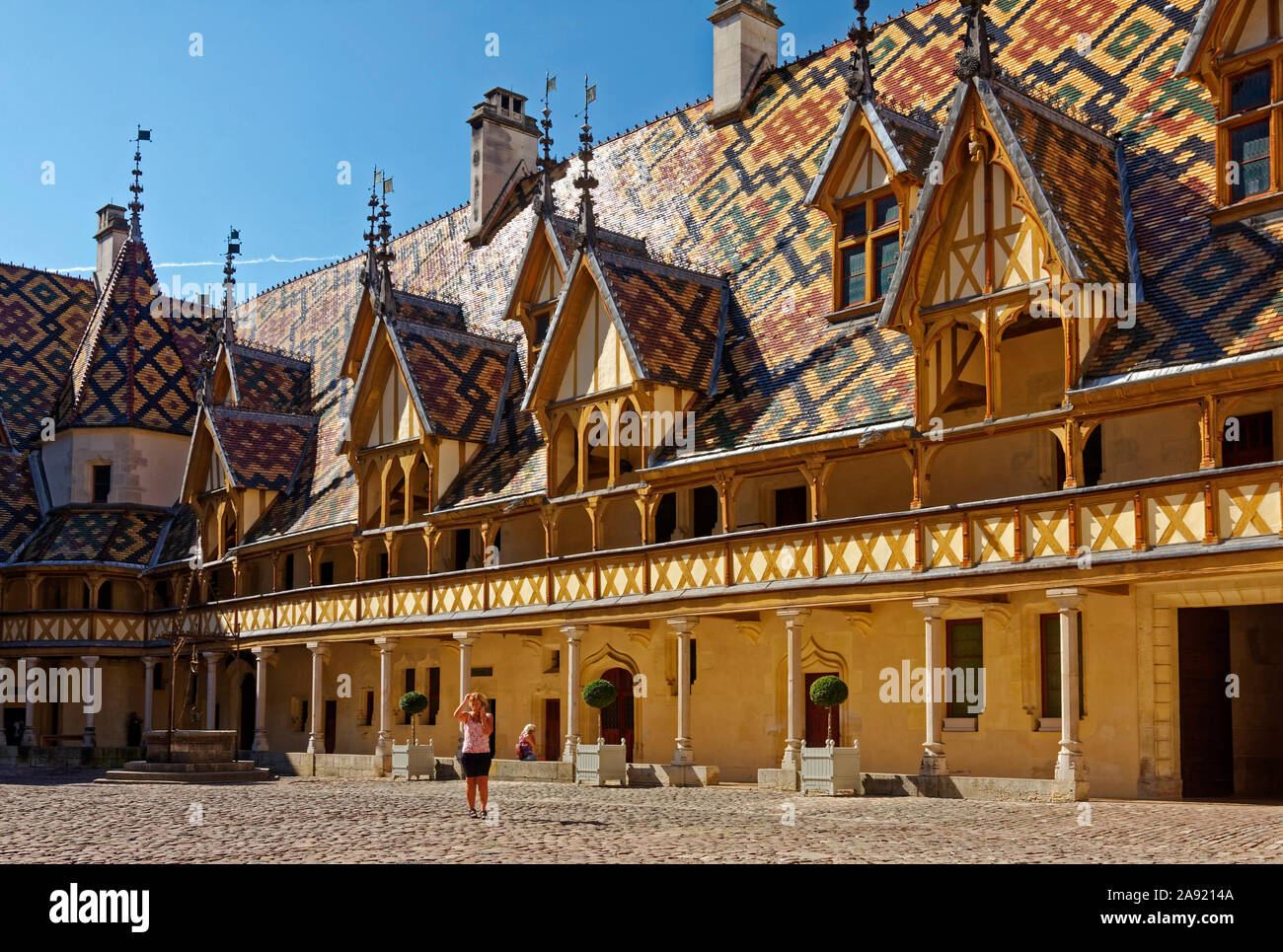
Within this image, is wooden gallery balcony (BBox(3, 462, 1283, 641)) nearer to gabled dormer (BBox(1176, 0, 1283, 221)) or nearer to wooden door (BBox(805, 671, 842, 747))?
wooden door (BBox(805, 671, 842, 747))

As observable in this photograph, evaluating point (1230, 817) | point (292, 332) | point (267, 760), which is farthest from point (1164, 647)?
point (292, 332)

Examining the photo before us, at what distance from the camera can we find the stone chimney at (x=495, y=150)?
39.3 metres

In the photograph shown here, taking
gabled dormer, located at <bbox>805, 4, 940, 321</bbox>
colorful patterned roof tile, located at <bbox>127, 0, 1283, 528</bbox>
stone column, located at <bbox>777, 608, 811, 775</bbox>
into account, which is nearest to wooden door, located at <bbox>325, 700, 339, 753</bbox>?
colorful patterned roof tile, located at <bbox>127, 0, 1283, 528</bbox>

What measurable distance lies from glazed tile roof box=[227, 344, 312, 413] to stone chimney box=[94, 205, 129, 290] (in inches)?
522

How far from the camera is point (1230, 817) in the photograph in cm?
1564

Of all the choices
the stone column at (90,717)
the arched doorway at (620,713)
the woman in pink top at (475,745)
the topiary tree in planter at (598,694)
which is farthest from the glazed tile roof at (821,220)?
the stone column at (90,717)

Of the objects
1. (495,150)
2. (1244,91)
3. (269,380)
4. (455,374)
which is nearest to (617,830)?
(1244,91)

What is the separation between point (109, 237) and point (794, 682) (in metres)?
37.6

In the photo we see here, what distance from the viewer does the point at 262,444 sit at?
128ft

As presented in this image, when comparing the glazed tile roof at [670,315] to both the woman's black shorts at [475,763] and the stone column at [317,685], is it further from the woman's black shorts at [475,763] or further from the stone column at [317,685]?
the stone column at [317,685]

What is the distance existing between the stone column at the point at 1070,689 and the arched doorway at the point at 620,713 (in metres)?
11.4

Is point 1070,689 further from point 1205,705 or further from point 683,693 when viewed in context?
point 683,693

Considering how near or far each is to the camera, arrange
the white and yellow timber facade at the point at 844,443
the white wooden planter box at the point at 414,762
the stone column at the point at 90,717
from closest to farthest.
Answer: the white and yellow timber facade at the point at 844,443 → the white wooden planter box at the point at 414,762 → the stone column at the point at 90,717
